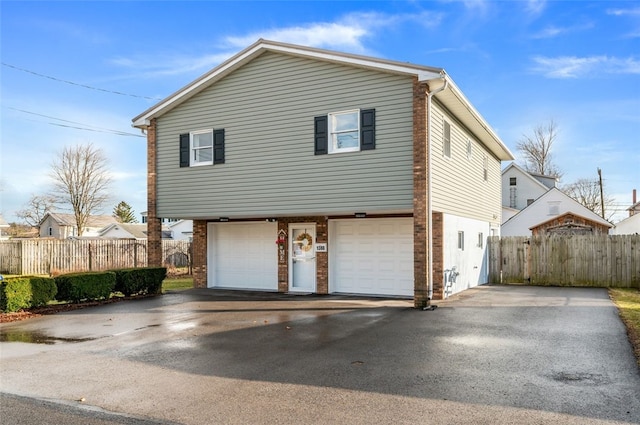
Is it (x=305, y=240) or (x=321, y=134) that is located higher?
(x=321, y=134)

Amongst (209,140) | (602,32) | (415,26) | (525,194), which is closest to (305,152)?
(209,140)

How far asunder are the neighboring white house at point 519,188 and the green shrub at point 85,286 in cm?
3091

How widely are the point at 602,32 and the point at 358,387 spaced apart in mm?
14316

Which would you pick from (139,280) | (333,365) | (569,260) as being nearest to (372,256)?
(139,280)

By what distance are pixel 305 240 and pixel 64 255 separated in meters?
15.1

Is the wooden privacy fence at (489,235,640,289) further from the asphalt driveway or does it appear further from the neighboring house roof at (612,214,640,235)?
the neighboring house roof at (612,214,640,235)

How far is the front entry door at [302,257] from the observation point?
15875 millimetres

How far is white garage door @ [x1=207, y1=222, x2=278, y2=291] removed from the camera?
55.4ft

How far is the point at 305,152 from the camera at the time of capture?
13977 millimetres

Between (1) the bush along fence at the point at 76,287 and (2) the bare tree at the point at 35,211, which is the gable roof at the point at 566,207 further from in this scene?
(2) the bare tree at the point at 35,211

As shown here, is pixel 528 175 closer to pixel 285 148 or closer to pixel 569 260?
pixel 569 260

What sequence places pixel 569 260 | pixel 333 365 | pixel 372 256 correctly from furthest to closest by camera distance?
pixel 569 260 → pixel 372 256 → pixel 333 365

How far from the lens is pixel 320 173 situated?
13.7m

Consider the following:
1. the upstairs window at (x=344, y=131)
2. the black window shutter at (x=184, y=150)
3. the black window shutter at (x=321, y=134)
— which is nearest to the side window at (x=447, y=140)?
the upstairs window at (x=344, y=131)
